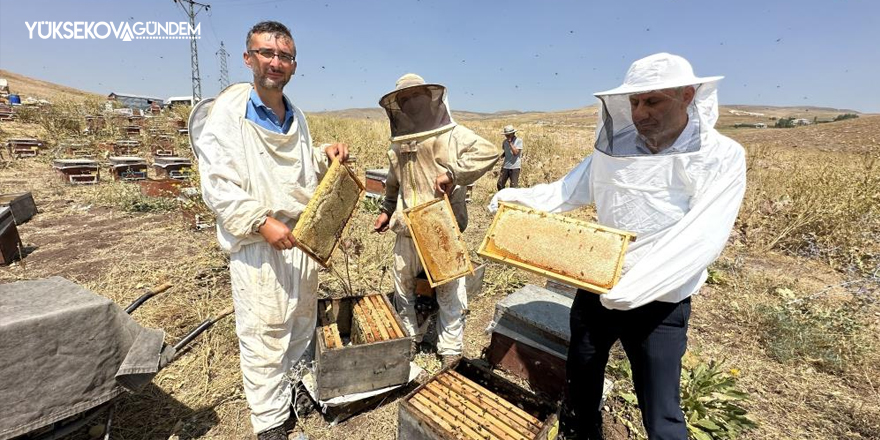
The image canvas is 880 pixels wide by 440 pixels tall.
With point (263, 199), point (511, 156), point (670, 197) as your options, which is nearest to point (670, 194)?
point (670, 197)

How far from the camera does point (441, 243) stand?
2902 mm

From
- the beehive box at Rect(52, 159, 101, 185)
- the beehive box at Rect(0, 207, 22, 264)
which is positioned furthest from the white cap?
the beehive box at Rect(52, 159, 101, 185)

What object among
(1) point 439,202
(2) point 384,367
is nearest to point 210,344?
(2) point 384,367

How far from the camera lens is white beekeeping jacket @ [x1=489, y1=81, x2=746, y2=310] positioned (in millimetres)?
1770

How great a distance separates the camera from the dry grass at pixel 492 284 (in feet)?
10.1

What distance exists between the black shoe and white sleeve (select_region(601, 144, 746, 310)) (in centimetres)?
257

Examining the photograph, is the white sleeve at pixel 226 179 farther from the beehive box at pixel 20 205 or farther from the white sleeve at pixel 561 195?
the beehive box at pixel 20 205

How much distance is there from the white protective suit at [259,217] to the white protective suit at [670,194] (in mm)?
2031

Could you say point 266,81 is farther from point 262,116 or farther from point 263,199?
point 263,199

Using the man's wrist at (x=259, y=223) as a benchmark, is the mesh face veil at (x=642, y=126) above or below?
above

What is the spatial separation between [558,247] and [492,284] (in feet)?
10.5

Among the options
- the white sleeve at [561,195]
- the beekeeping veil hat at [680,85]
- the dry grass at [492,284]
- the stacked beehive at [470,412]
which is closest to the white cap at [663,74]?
the beekeeping veil hat at [680,85]

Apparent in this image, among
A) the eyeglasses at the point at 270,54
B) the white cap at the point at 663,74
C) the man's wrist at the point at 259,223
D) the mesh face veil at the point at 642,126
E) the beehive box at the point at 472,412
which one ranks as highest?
the eyeglasses at the point at 270,54

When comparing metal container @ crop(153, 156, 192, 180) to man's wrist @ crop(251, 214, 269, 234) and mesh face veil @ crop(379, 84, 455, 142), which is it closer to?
mesh face veil @ crop(379, 84, 455, 142)
